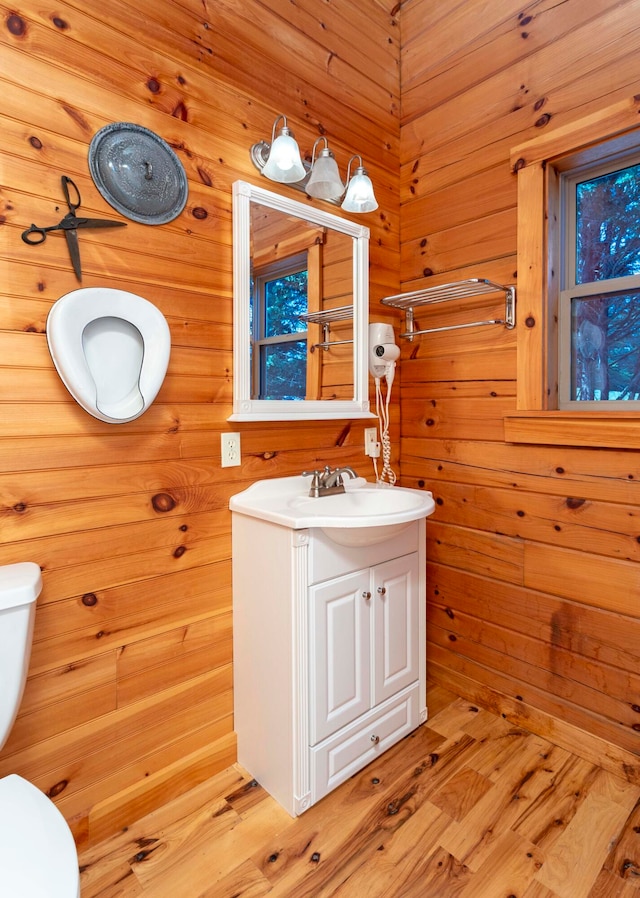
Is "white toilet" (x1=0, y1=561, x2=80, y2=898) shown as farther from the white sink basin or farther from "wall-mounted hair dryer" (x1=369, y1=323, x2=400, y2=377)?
"wall-mounted hair dryer" (x1=369, y1=323, x2=400, y2=377)

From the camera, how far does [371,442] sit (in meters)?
2.13

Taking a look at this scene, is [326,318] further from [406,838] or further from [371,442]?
[406,838]

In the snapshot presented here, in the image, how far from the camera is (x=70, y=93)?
1.28 metres

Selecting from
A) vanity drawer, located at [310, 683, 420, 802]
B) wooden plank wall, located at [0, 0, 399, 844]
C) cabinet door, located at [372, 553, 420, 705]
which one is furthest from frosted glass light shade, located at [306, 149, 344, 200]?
vanity drawer, located at [310, 683, 420, 802]

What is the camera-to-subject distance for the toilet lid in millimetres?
739

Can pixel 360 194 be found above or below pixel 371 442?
above

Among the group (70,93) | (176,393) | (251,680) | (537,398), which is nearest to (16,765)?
(251,680)

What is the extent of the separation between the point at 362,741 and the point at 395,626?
1.23ft

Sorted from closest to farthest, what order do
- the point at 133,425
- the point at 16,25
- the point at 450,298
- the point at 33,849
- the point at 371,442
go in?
the point at 33,849 < the point at 16,25 < the point at 133,425 < the point at 450,298 < the point at 371,442

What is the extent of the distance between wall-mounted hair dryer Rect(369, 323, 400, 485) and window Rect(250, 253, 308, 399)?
37 centimetres

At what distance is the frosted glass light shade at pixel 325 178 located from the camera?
1722 mm

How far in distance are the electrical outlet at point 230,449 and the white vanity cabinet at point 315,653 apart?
18cm

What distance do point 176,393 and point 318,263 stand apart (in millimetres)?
765

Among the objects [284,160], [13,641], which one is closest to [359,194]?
[284,160]
